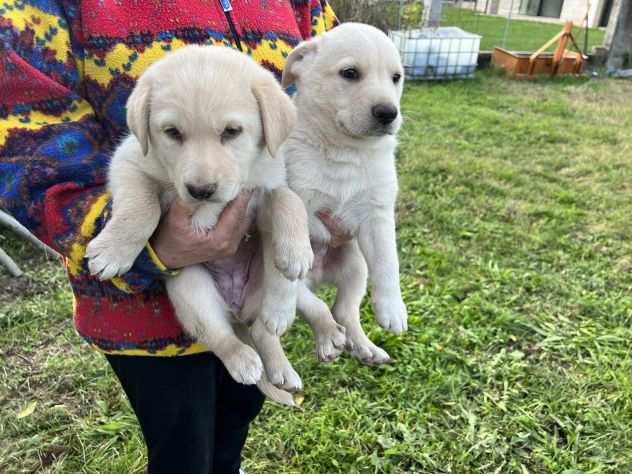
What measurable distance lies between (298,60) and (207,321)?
93cm

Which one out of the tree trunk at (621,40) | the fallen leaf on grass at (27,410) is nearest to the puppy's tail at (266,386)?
the fallen leaf on grass at (27,410)

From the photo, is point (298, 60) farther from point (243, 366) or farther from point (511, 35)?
point (511, 35)

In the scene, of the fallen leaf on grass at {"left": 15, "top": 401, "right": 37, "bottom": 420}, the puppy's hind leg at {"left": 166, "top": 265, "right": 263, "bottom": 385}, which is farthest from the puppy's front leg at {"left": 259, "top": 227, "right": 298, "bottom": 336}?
the fallen leaf on grass at {"left": 15, "top": 401, "right": 37, "bottom": 420}

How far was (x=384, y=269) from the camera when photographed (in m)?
1.88

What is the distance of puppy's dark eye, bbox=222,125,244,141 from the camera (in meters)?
1.42

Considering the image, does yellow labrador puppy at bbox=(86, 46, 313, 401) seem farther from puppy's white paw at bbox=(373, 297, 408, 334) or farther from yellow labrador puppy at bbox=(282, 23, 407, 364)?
puppy's white paw at bbox=(373, 297, 408, 334)

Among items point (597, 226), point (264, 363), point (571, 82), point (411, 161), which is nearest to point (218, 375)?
point (264, 363)

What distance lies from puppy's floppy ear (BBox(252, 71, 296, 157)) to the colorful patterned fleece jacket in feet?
0.72

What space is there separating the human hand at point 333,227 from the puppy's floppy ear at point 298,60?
1.51 ft

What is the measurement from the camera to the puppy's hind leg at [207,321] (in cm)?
150

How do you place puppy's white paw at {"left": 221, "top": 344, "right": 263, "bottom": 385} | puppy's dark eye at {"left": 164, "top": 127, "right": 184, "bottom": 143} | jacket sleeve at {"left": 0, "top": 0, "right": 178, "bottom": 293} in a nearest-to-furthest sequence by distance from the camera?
jacket sleeve at {"left": 0, "top": 0, "right": 178, "bottom": 293}
puppy's dark eye at {"left": 164, "top": 127, "right": 184, "bottom": 143}
puppy's white paw at {"left": 221, "top": 344, "right": 263, "bottom": 385}

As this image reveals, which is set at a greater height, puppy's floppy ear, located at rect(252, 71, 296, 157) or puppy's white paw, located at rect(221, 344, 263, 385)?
puppy's floppy ear, located at rect(252, 71, 296, 157)

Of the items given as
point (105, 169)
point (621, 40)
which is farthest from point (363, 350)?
point (621, 40)

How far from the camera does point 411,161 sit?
5605 mm
